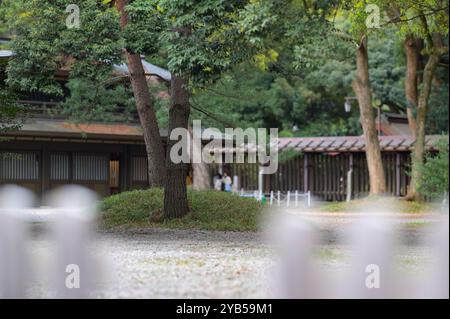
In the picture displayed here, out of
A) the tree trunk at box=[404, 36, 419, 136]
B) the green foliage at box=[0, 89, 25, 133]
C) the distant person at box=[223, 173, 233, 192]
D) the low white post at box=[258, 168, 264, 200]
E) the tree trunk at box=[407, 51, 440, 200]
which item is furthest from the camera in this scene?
the distant person at box=[223, 173, 233, 192]

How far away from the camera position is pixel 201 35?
1823 cm

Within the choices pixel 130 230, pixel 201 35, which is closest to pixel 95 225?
pixel 130 230

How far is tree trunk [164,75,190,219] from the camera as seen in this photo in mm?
20453

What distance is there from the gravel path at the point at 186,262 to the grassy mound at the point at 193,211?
50.6 inches

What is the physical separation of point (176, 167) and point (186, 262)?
7.94 meters

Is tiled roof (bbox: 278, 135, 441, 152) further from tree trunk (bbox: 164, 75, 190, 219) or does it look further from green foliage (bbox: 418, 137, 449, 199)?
tree trunk (bbox: 164, 75, 190, 219)

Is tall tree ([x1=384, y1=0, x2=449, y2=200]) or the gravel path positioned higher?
tall tree ([x1=384, y1=0, x2=449, y2=200])

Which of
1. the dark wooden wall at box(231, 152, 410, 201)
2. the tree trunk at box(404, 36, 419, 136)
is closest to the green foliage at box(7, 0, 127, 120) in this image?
the tree trunk at box(404, 36, 419, 136)

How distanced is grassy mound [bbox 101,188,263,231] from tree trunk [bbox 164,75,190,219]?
32cm

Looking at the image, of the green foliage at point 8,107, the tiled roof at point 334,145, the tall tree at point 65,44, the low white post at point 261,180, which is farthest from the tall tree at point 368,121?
the green foliage at point 8,107

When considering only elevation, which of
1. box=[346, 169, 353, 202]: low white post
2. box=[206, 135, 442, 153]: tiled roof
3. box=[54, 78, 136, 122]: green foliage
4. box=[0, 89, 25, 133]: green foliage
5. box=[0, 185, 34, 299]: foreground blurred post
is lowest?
box=[0, 185, 34, 299]: foreground blurred post

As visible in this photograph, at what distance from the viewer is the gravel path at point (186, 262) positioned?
32.1 feet

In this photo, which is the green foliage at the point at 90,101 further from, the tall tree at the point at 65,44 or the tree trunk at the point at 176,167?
the tree trunk at the point at 176,167

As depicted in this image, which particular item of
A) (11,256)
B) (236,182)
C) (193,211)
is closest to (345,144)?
(236,182)
